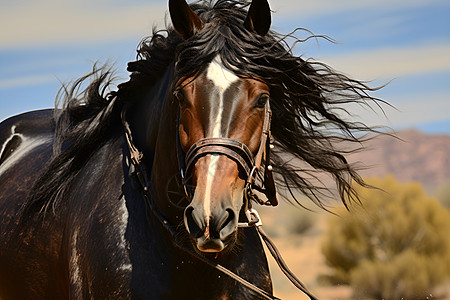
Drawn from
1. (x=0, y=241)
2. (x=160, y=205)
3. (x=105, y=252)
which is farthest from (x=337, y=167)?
(x=0, y=241)

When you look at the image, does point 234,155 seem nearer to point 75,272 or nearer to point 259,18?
point 259,18

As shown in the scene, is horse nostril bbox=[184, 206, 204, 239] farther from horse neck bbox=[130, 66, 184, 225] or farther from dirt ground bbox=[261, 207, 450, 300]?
dirt ground bbox=[261, 207, 450, 300]

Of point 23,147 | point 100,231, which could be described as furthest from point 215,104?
point 23,147

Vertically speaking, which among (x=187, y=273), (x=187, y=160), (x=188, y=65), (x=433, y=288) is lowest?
(x=433, y=288)

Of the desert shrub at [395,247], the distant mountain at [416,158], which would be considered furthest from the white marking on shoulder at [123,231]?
the distant mountain at [416,158]

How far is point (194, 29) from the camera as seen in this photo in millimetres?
3336

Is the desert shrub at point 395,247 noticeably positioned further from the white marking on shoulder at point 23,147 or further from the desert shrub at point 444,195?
the white marking on shoulder at point 23,147

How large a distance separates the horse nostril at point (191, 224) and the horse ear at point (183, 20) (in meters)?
1.01

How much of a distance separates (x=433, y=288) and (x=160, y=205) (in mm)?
14264

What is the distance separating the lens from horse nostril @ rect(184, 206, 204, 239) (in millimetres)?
2750

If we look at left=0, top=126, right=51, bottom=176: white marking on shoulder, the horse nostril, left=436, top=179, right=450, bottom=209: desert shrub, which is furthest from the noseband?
left=436, top=179, right=450, bottom=209: desert shrub

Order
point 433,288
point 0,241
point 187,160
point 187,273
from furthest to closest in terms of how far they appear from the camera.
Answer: point 433,288 → point 0,241 → point 187,273 → point 187,160

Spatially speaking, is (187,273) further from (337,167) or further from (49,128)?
(49,128)

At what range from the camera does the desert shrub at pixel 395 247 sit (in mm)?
16109
